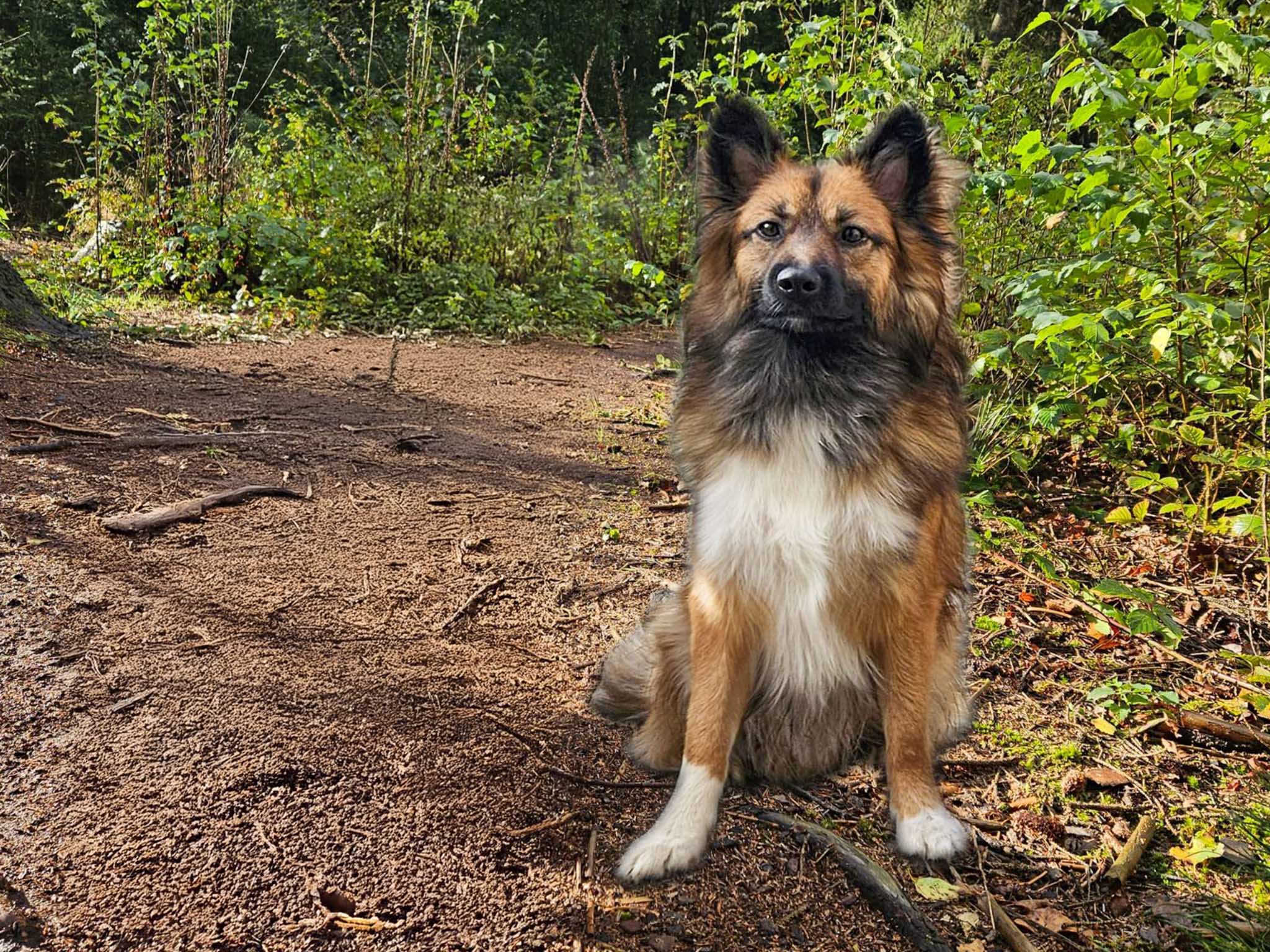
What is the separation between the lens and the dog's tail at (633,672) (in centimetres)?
→ 266

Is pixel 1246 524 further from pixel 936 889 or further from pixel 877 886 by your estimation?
pixel 877 886

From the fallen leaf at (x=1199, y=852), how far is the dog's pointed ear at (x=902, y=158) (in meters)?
1.78

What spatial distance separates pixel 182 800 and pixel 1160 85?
332cm

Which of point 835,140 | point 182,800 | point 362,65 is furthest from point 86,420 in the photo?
point 362,65

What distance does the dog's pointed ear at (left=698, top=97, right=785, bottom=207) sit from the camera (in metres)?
2.49

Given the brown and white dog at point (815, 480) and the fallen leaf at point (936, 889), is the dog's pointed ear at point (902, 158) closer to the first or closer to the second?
the brown and white dog at point (815, 480)

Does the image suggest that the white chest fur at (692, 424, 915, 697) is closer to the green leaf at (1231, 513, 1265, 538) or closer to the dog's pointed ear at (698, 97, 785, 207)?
the dog's pointed ear at (698, 97, 785, 207)

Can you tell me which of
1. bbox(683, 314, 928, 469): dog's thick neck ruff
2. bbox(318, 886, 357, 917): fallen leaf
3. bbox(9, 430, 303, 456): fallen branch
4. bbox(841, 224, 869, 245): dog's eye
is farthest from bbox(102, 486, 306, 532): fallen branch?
bbox(841, 224, 869, 245): dog's eye

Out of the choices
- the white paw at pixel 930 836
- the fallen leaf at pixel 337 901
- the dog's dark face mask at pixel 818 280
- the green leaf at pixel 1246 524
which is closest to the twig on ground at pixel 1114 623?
the green leaf at pixel 1246 524

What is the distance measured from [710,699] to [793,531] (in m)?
0.51

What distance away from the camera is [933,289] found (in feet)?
7.88

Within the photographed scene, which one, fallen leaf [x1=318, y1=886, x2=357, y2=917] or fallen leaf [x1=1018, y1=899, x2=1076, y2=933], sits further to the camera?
fallen leaf [x1=1018, y1=899, x2=1076, y2=933]

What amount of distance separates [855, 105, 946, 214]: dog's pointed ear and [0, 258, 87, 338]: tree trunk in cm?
609

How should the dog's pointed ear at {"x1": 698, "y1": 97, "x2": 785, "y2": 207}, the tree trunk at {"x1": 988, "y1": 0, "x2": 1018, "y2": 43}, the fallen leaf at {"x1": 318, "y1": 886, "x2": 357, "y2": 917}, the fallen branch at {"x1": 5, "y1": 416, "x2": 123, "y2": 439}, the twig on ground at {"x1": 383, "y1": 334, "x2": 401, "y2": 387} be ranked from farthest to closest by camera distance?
the tree trunk at {"x1": 988, "y1": 0, "x2": 1018, "y2": 43} → the twig on ground at {"x1": 383, "y1": 334, "x2": 401, "y2": 387} → the fallen branch at {"x1": 5, "y1": 416, "x2": 123, "y2": 439} → the dog's pointed ear at {"x1": 698, "y1": 97, "x2": 785, "y2": 207} → the fallen leaf at {"x1": 318, "y1": 886, "x2": 357, "y2": 917}
